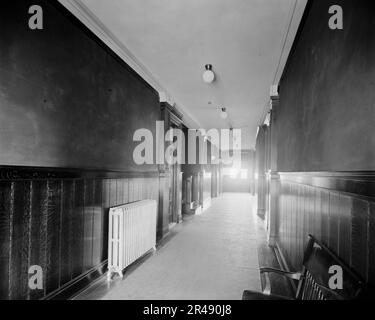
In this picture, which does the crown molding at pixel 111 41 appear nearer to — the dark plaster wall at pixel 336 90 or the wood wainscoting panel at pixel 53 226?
the wood wainscoting panel at pixel 53 226

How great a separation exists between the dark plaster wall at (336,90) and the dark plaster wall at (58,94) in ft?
7.51

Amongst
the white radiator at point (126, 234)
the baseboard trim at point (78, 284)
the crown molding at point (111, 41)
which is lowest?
the baseboard trim at point (78, 284)

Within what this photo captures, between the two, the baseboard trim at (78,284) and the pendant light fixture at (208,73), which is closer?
the baseboard trim at (78,284)

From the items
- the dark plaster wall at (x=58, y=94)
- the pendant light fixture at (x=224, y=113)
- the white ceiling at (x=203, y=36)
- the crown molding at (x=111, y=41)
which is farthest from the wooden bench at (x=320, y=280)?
the pendant light fixture at (x=224, y=113)

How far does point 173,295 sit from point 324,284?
1.70 metres

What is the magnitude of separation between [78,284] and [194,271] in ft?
4.74

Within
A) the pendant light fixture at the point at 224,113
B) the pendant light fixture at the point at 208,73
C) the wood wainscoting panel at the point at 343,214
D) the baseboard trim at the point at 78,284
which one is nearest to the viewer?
the wood wainscoting panel at the point at 343,214

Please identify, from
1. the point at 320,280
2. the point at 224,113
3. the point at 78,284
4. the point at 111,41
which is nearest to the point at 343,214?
the point at 320,280

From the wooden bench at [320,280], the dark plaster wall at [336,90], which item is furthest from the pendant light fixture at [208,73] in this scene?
the wooden bench at [320,280]

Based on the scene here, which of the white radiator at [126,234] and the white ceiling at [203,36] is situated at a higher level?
the white ceiling at [203,36]

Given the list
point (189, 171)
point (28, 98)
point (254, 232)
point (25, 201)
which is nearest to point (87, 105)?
point (28, 98)

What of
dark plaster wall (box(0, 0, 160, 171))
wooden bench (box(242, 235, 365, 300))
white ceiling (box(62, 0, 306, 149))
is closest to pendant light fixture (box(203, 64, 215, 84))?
white ceiling (box(62, 0, 306, 149))

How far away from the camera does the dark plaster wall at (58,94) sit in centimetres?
186

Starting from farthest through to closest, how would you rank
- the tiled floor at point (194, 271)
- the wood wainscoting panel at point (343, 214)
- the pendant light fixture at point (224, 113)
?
the pendant light fixture at point (224, 113)
the tiled floor at point (194, 271)
the wood wainscoting panel at point (343, 214)
